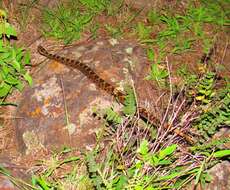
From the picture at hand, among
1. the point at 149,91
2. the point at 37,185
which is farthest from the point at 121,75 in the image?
the point at 37,185

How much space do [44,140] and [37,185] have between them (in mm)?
1013

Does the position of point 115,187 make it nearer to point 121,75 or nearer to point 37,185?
point 37,185

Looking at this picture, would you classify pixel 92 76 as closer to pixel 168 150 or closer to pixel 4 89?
pixel 4 89

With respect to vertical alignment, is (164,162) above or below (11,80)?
above

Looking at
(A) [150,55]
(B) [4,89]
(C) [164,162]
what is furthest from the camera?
(A) [150,55]

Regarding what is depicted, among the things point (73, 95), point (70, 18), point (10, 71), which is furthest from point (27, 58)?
point (70, 18)

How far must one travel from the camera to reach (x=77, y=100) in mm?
4816

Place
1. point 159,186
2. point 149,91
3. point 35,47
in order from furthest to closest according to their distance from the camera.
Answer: point 35,47
point 149,91
point 159,186

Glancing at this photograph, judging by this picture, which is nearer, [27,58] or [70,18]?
[27,58]

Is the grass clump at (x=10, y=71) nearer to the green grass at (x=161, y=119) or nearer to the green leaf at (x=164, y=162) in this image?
the green grass at (x=161, y=119)

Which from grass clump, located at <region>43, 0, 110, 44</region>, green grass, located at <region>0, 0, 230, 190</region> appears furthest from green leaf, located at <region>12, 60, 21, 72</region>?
grass clump, located at <region>43, 0, 110, 44</region>

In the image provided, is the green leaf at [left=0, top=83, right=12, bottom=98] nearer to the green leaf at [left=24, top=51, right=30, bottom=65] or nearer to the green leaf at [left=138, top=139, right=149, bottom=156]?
the green leaf at [left=24, top=51, right=30, bottom=65]

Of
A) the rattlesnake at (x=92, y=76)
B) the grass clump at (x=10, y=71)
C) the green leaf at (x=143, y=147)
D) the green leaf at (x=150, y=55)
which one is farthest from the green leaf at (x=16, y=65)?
the green leaf at (x=143, y=147)

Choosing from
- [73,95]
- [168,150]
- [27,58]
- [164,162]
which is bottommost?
[73,95]
